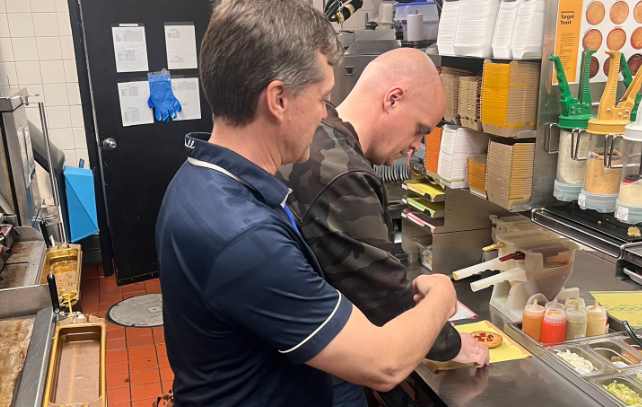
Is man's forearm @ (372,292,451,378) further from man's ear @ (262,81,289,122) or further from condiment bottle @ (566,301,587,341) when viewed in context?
condiment bottle @ (566,301,587,341)

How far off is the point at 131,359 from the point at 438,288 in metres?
2.80

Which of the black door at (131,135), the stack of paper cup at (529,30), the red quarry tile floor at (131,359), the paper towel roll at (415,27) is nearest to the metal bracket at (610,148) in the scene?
the stack of paper cup at (529,30)

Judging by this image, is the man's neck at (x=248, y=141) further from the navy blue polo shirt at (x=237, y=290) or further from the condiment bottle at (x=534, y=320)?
the condiment bottle at (x=534, y=320)

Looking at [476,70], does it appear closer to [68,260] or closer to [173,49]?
[68,260]

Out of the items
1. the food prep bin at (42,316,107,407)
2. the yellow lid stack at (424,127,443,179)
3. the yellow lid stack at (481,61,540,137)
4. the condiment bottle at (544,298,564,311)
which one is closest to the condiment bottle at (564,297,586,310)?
the condiment bottle at (544,298,564,311)

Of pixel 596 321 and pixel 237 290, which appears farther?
pixel 596 321

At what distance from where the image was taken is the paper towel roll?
293 cm

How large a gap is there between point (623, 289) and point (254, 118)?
1971 millimetres

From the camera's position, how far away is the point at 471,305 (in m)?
2.48

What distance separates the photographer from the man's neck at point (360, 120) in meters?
1.75

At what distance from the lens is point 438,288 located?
4.76 ft

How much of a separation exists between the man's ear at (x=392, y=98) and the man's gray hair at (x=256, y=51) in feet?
2.03

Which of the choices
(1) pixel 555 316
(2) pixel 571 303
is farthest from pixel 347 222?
(2) pixel 571 303

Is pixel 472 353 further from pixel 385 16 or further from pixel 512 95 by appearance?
pixel 385 16
